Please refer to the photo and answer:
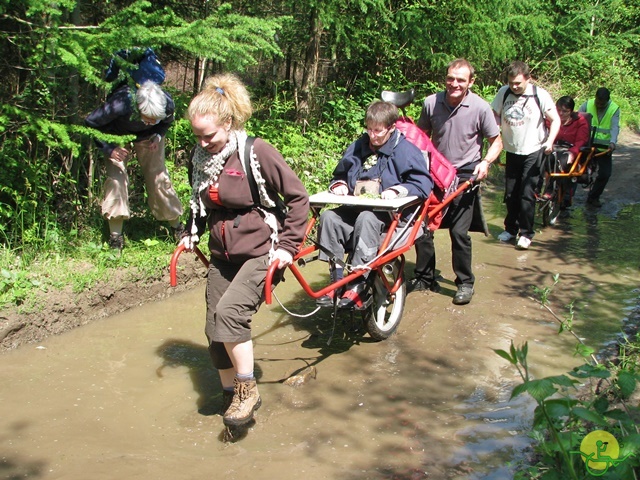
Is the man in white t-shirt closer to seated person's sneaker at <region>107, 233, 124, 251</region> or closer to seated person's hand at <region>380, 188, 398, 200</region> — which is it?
seated person's hand at <region>380, 188, 398, 200</region>

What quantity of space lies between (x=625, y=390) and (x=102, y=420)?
3.20 m

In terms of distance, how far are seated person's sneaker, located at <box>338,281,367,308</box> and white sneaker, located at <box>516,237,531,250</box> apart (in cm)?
404

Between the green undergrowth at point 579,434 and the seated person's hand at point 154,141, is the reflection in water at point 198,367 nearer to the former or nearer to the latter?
the seated person's hand at point 154,141

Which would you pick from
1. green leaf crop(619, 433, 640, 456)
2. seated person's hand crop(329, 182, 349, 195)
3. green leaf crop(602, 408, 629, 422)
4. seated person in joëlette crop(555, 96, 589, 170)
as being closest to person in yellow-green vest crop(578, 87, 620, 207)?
seated person in joëlette crop(555, 96, 589, 170)

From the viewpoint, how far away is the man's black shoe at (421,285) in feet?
24.2

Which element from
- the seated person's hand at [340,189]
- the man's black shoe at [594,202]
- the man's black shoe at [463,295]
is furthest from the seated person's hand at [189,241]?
the man's black shoe at [594,202]

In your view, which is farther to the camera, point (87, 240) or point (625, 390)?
point (87, 240)

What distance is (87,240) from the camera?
707cm

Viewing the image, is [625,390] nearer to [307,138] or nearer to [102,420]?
[102,420]

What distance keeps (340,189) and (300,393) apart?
1755 mm

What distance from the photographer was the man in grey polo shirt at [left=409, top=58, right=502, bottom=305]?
22.5ft

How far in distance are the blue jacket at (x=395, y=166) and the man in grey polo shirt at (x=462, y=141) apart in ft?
3.70

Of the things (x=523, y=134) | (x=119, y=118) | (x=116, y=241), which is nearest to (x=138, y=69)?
(x=119, y=118)

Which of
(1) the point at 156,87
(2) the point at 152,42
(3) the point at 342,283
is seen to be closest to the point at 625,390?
(3) the point at 342,283
